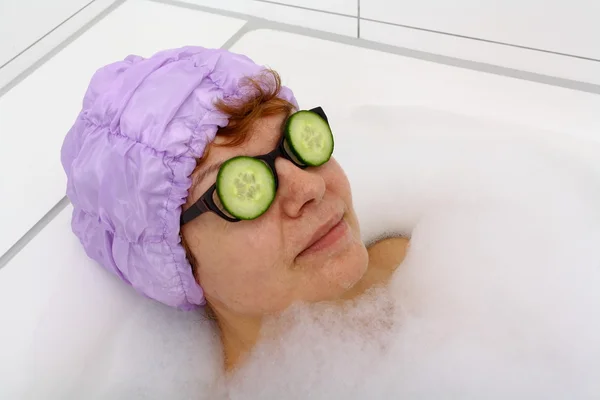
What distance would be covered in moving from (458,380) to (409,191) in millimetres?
419

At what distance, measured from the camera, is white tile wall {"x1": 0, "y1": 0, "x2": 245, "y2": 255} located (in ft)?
3.53

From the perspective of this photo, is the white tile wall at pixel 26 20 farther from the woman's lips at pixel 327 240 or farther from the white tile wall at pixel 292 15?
the woman's lips at pixel 327 240

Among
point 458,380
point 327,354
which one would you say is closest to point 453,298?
point 458,380

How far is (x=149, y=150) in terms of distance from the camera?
0.79 metres

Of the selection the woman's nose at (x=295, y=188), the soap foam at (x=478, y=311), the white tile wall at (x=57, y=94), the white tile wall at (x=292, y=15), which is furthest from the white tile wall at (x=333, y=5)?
the woman's nose at (x=295, y=188)

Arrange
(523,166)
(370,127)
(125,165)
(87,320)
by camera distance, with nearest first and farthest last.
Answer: (125,165), (87,320), (523,166), (370,127)

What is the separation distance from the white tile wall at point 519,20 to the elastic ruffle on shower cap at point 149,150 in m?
0.60

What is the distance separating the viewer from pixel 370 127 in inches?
48.6

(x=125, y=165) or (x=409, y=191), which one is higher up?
(x=125, y=165)

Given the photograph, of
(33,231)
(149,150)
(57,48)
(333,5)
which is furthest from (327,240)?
(57,48)

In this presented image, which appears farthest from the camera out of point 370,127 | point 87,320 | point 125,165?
point 370,127

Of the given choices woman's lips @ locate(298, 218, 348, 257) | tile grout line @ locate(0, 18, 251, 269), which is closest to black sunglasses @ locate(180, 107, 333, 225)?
woman's lips @ locate(298, 218, 348, 257)

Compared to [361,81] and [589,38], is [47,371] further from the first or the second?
[589,38]

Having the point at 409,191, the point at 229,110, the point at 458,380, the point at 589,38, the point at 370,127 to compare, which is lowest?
the point at 458,380
